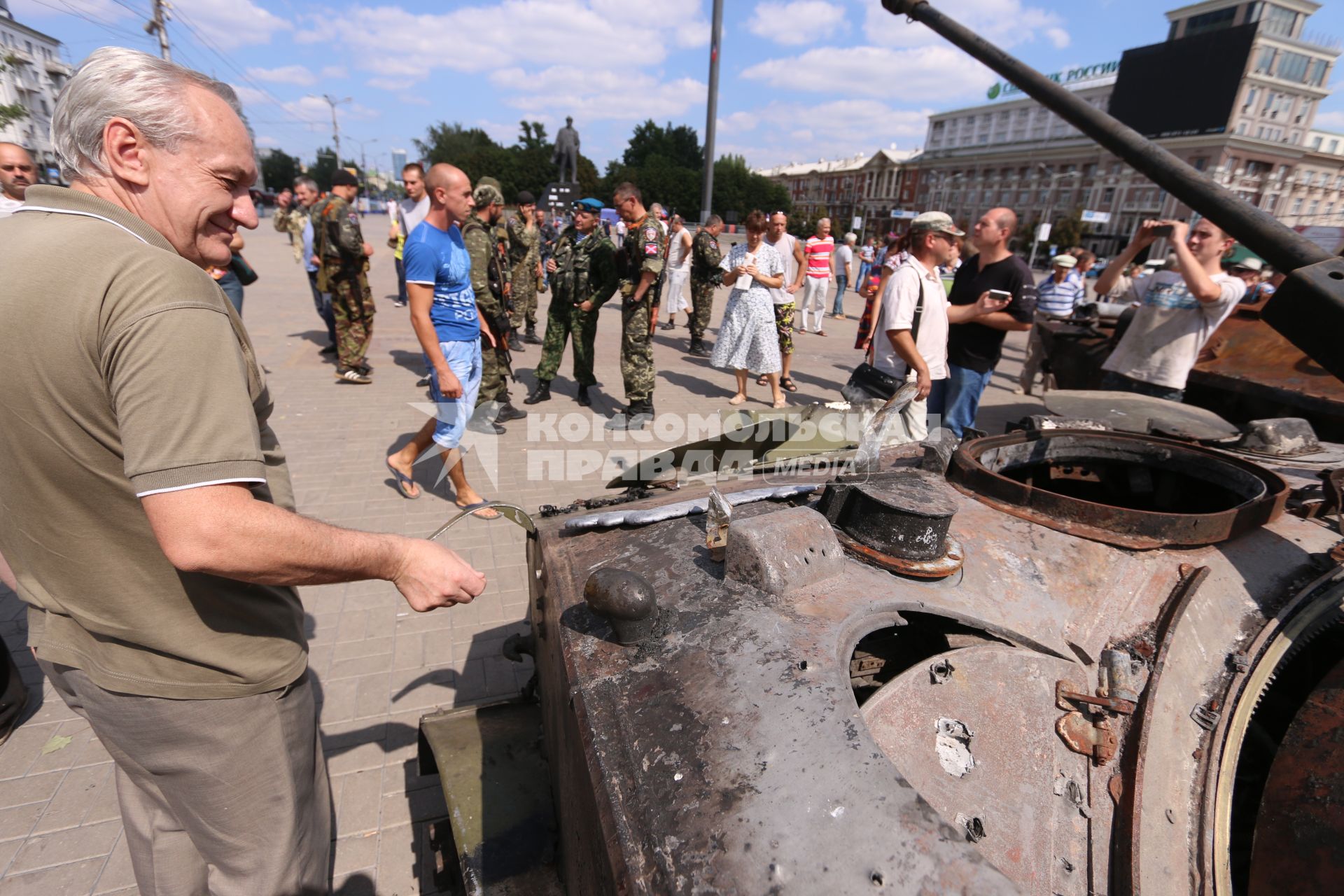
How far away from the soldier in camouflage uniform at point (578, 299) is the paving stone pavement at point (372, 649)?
36 cm

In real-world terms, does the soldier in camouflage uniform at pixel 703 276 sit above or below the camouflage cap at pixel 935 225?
below

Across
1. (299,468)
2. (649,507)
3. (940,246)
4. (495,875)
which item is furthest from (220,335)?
(299,468)

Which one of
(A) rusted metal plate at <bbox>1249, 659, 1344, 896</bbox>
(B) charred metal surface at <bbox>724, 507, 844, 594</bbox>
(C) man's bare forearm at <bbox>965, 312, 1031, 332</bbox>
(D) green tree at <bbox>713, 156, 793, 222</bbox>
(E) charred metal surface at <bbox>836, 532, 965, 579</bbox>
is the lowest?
(A) rusted metal plate at <bbox>1249, 659, 1344, 896</bbox>

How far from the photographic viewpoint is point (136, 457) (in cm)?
105

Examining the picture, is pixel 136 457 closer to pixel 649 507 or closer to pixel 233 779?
pixel 233 779

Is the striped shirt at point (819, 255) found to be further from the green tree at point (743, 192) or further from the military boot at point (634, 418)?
the green tree at point (743, 192)

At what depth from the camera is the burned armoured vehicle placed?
3.24ft

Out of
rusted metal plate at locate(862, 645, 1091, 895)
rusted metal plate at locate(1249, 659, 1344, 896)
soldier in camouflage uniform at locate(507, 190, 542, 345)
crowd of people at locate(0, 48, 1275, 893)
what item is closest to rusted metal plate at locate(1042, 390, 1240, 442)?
rusted metal plate at locate(1249, 659, 1344, 896)

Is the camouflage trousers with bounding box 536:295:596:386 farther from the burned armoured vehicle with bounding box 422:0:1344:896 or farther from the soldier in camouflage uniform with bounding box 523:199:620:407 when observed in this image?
→ the burned armoured vehicle with bounding box 422:0:1344:896

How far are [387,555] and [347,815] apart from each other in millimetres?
1597

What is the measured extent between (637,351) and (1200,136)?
65586mm

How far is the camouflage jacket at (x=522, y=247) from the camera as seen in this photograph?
29.9 ft

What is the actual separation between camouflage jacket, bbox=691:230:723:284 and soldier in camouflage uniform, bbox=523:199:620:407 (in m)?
1.76

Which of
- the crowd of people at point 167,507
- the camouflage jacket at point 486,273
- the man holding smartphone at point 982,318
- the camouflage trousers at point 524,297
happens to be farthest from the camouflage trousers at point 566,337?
the crowd of people at point 167,507
